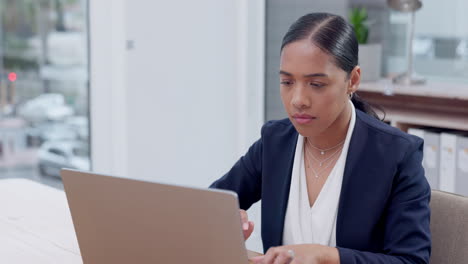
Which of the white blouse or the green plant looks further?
the green plant

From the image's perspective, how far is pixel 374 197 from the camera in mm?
1319

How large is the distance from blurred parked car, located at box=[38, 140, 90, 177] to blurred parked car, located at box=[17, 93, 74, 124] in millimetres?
126

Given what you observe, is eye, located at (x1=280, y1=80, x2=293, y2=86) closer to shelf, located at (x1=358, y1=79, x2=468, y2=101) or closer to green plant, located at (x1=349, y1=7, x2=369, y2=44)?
shelf, located at (x1=358, y1=79, x2=468, y2=101)

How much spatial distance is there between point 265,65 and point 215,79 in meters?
0.27

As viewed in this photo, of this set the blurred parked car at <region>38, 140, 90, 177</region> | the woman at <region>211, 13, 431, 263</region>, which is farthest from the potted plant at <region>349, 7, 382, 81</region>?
the woman at <region>211, 13, 431, 263</region>

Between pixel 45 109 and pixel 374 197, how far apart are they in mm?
2304

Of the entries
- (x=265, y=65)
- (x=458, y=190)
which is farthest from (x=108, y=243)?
(x=265, y=65)

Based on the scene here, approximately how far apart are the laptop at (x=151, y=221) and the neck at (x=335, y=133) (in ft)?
1.64

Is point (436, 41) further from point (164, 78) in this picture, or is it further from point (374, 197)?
point (374, 197)

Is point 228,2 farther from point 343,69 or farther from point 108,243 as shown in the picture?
point 108,243

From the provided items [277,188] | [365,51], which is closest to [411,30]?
[365,51]

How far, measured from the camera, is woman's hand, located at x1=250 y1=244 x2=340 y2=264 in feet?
3.58

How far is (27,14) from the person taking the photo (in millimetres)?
3189

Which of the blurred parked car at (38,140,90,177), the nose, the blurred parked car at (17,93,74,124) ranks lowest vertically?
the blurred parked car at (38,140,90,177)
